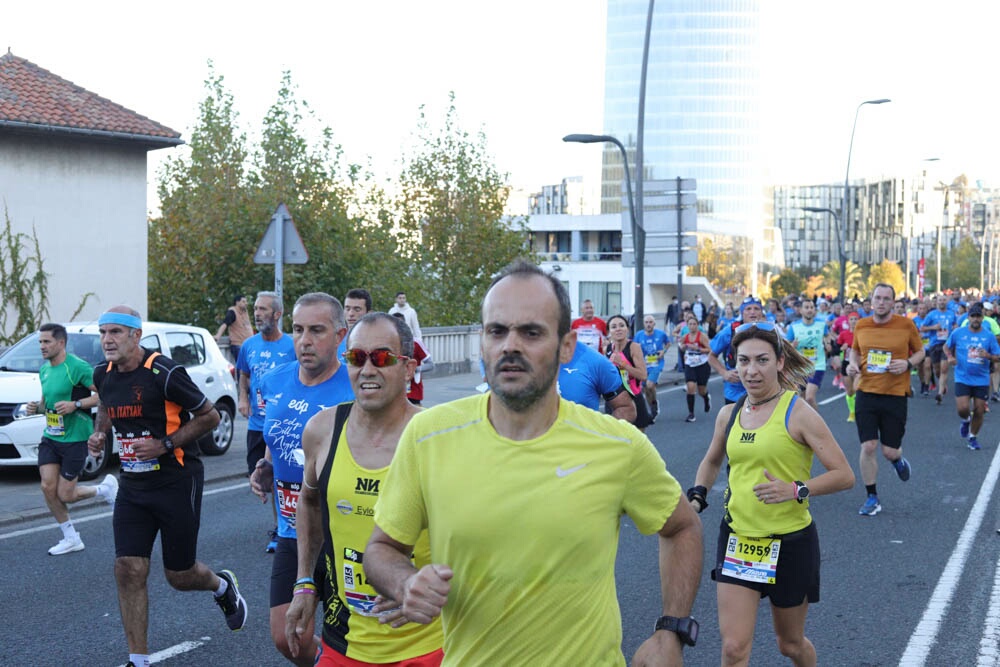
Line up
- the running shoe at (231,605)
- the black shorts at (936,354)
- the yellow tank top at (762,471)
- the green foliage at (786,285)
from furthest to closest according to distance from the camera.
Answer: the green foliage at (786,285)
the black shorts at (936,354)
the running shoe at (231,605)
the yellow tank top at (762,471)

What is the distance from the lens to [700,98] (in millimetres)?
154625

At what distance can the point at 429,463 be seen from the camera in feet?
8.87

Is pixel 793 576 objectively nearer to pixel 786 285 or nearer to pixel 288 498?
pixel 288 498

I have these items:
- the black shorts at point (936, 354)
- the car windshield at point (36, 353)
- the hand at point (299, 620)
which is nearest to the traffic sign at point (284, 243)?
the car windshield at point (36, 353)

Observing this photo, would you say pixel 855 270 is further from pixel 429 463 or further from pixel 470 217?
pixel 429 463

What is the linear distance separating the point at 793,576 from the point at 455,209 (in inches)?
1276

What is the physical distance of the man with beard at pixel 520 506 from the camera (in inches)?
104

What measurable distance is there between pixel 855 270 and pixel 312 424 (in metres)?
131

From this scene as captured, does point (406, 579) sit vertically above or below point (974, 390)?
above

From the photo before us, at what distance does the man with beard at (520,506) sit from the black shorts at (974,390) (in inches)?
539

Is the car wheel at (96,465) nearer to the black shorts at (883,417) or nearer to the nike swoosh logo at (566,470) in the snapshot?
the black shorts at (883,417)

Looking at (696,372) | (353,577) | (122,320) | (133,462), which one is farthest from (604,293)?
(353,577)

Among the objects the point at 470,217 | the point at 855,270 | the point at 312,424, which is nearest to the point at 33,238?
the point at 470,217

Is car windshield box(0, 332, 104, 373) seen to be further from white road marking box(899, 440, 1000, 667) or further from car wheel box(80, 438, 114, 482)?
white road marking box(899, 440, 1000, 667)
